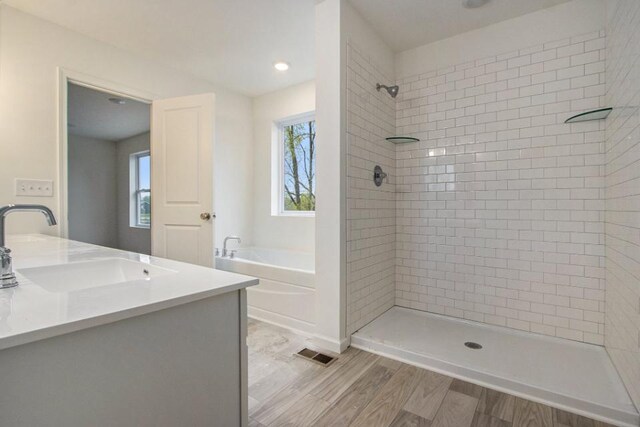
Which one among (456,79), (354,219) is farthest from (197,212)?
(456,79)

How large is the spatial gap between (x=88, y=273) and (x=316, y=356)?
1395 mm

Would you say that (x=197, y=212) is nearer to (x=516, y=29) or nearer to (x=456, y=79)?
(x=456, y=79)

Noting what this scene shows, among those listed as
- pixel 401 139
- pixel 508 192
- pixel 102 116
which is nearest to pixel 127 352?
pixel 401 139

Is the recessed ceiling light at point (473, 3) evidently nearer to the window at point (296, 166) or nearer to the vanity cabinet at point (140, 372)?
the window at point (296, 166)

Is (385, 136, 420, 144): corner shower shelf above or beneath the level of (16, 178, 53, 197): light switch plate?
above

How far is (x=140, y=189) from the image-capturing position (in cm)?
558

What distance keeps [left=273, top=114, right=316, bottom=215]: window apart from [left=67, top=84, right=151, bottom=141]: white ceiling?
1902mm

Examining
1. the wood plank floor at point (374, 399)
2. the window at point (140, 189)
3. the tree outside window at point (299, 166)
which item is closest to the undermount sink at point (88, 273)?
the wood plank floor at point (374, 399)

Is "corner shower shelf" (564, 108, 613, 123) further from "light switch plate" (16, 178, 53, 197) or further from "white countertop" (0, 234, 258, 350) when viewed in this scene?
"light switch plate" (16, 178, 53, 197)

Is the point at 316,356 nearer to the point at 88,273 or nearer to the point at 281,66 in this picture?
the point at 88,273

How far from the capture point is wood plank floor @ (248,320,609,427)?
141 centimetres

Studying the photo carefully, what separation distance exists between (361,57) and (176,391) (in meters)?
2.31

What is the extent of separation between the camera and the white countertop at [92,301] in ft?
1.92

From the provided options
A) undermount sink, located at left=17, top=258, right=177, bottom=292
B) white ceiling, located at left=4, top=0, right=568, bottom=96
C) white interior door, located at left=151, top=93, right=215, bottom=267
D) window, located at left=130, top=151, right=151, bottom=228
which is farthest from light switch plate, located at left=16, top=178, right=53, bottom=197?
window, located at left=130, top=151, right=151, bottom=228
